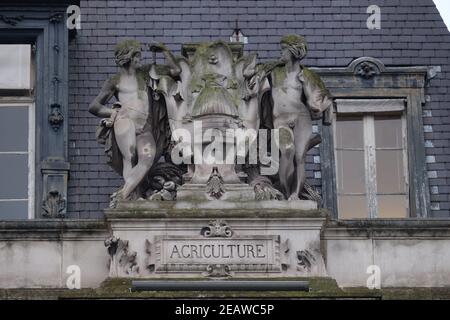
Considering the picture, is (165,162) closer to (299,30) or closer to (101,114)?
(101,114)

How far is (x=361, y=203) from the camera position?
39312mm

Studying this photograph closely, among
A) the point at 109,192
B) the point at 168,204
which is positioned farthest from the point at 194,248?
the point at 109,192

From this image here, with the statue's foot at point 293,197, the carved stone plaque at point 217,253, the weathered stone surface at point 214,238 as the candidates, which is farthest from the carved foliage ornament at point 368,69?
the carved stone plaque at point 217,253

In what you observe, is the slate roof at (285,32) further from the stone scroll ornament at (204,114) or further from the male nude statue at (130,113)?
the stone scroll ornament at (204,114)

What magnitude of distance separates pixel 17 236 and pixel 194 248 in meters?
2.58

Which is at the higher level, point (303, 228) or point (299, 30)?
point (299, 30)

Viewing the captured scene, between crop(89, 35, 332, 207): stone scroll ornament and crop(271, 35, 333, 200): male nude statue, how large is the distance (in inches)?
0.5

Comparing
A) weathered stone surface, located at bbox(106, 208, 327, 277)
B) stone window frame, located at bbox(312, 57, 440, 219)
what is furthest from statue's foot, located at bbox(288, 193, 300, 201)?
stone window frame, located at bbox(312, 57, 440, 219)

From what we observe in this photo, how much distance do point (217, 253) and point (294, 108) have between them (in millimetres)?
2465

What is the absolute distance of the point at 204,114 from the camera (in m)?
35.6

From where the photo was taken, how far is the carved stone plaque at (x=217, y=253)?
34.7m

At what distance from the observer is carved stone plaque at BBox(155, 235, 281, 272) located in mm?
34688

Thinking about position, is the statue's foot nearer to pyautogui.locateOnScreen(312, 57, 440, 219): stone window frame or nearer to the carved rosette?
the carved rosette

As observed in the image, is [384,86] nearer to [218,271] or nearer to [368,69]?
[368,69]
